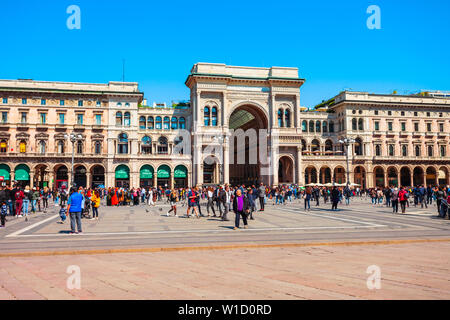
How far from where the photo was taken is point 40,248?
1017 centimetres

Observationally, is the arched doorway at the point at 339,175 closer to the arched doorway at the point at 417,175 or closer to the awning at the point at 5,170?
the arched doorway at the point at 417,175

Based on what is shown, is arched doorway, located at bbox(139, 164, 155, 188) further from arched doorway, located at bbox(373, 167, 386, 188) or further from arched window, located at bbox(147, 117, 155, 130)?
arched doorway, located at bbox(373, 167, 386, 188)

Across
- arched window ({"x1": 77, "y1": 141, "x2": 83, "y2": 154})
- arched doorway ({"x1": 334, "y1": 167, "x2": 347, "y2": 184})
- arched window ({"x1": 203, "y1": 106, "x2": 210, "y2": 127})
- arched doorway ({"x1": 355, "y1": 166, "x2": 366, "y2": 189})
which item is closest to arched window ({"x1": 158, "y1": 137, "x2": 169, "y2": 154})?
arched window ({"x1": 203, "y1": 106, "x2": 210, "y2": 127})

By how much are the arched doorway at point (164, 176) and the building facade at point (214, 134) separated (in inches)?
6.4

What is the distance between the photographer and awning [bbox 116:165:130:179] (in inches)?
2195

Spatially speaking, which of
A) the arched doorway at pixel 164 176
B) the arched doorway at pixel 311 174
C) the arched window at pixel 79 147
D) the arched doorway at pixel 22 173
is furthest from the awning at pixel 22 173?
the arched doorway at pixel 311 174

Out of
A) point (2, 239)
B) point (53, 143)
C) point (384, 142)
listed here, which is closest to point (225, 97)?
point (53, 143)

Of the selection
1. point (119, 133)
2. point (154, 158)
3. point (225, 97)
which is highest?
point (225, 97)

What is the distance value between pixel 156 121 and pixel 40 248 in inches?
2085

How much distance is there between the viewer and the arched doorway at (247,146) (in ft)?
201

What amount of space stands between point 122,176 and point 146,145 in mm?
7576

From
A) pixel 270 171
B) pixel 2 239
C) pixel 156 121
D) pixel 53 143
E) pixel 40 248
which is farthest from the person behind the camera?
pixel 156 121

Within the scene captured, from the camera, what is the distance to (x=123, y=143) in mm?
57188
